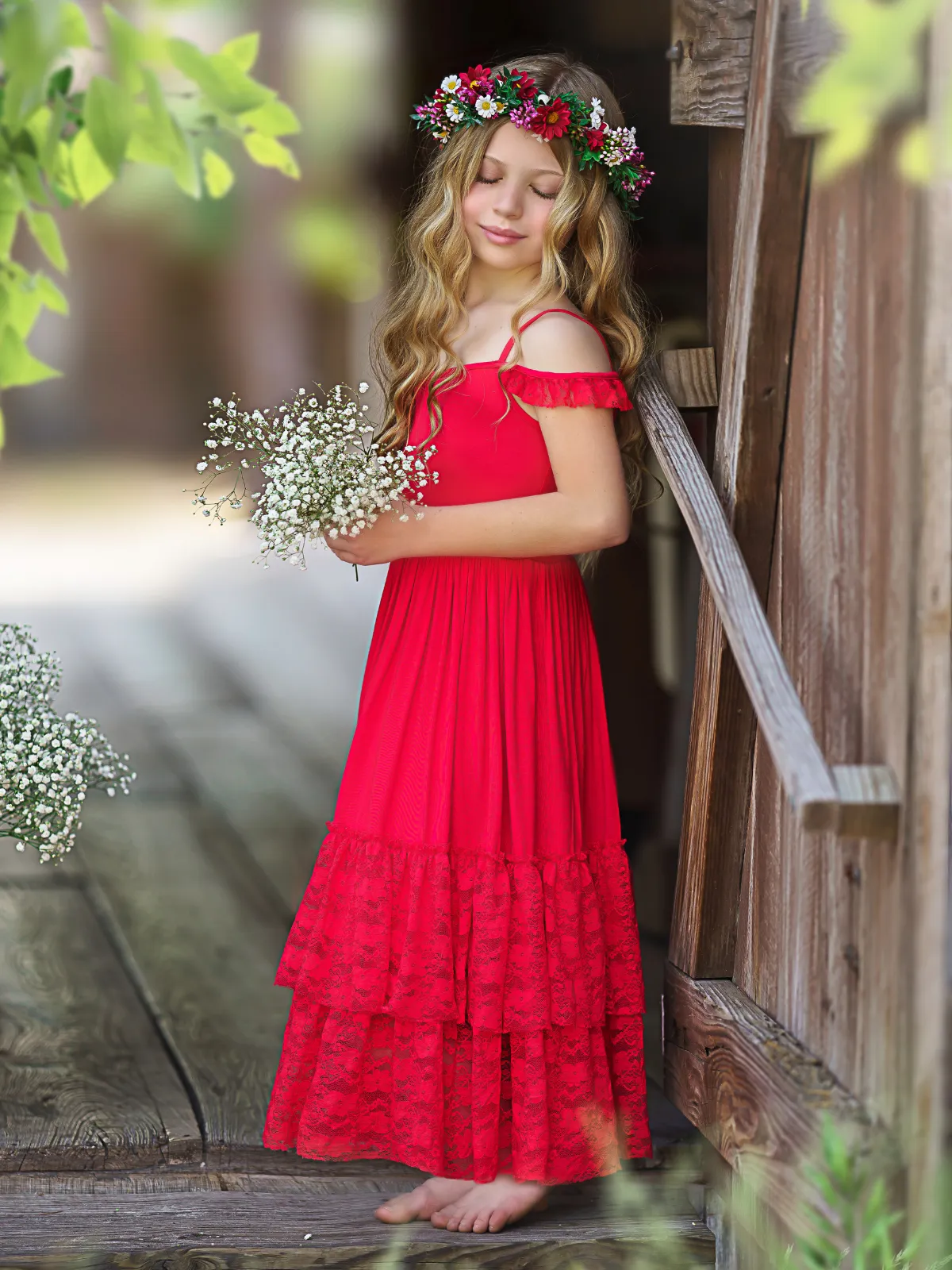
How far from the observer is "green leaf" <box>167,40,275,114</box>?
144 centimetres

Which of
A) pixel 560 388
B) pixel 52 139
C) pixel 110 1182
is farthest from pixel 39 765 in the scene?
pixel 52 139

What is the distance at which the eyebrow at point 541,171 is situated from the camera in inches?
89.8

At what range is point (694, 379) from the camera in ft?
7.73

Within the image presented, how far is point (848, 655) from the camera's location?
1857mm

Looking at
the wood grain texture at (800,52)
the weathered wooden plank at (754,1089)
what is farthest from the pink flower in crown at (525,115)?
the weathered wooden plank at (754,1089)

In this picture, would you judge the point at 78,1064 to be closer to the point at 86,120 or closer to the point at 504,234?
the point at 504,234

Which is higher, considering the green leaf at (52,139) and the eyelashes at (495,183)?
the eyelashes at (495,183)

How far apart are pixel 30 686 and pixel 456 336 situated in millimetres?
1048

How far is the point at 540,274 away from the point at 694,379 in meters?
0.31

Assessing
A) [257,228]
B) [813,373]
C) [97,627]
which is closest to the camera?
[813,373]

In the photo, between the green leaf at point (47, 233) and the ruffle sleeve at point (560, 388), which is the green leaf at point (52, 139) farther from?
the ruffle sleeve at point (560, 388)

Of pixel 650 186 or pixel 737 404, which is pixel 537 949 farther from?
pixel 650 186

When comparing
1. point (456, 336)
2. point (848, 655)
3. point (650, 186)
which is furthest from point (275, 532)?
point (650, 186)

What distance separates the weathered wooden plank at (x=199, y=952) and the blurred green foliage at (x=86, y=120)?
5.26 feet
